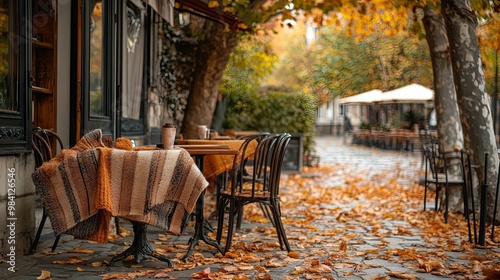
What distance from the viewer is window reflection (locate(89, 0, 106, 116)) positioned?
740 centimetres

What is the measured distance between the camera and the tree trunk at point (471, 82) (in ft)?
25.8

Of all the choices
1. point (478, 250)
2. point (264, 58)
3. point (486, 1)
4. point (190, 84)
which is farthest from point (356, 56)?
point (478, 250)

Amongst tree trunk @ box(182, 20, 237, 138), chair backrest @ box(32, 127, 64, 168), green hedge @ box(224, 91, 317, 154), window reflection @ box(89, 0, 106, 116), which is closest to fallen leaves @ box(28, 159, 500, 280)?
chair backrest @ box(32, 127, 64, 168)

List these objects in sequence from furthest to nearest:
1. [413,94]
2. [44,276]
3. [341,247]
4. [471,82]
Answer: [413,94], [471,82], [341,247], [44,276]

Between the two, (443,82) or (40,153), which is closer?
(40,153)

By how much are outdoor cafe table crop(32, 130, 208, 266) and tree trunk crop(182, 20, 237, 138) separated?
21.7ft

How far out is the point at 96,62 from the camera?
752cm

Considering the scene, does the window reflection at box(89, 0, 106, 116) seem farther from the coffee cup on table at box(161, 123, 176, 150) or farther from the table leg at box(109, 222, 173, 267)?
the table leg at box(109, 222, 173, 267)

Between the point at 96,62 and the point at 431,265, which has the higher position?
the point at 96,62

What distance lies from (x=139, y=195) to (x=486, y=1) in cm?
545

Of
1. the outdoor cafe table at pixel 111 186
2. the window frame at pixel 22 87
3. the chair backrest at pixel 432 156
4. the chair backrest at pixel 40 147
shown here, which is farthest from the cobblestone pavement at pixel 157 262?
the chair backrest at pixel 432 156

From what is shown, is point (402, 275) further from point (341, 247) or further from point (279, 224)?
point (279, 224)

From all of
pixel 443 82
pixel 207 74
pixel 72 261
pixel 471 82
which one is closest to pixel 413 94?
pixel 443 82

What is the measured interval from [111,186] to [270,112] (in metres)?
11.0
